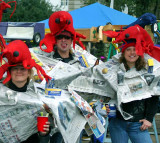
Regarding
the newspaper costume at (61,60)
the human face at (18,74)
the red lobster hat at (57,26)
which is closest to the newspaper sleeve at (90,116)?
the newspaper costume at (61,60)

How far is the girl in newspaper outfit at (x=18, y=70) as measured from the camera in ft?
7.99

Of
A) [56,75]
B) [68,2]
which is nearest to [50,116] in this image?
[56,75]

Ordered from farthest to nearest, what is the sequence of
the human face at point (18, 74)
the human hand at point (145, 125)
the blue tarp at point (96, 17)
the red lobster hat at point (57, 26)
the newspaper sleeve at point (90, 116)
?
the blue tarp at point (96, 17)
the red lobster hat at point (57, 26)
the human hand at point (145, 125)
the newspaper sleeve at point (90, 116)
the human face at point (18, 74)

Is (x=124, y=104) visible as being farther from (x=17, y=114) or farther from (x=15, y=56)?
(x=15, y=56)

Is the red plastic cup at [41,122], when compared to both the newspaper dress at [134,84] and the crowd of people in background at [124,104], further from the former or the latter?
the newspaper dress at [134,84]

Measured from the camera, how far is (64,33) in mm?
3387

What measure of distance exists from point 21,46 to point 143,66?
1.35 meters

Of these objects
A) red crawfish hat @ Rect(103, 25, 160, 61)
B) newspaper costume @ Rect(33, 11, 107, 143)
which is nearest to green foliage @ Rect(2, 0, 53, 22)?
newspaper costume @ Rect(33, 11, 107, 143)

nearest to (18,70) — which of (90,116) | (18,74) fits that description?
(18,74)

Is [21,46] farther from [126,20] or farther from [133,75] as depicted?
[126,20]

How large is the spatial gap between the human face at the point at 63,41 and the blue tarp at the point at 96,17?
461 centimetres

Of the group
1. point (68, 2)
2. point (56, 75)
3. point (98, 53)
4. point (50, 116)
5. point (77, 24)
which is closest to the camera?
point (50, 116)

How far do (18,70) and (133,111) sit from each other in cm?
124

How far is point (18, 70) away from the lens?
2.54 metres
